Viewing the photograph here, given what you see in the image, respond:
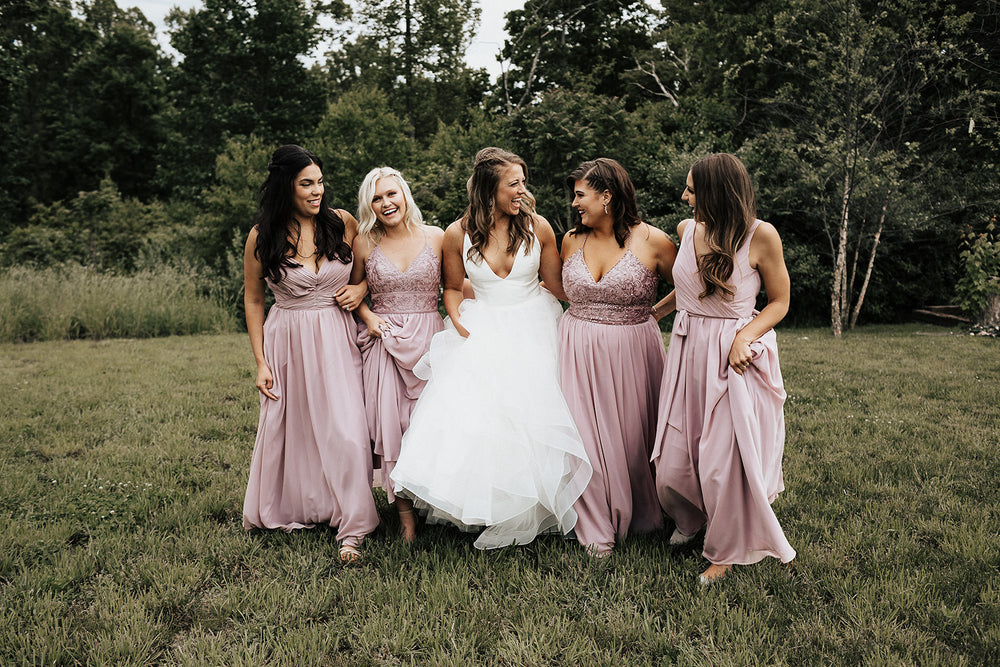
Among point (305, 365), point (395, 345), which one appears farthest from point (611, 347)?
point (305, 365)

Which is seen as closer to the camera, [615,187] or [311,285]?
[615,187]

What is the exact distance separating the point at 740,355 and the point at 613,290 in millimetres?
842

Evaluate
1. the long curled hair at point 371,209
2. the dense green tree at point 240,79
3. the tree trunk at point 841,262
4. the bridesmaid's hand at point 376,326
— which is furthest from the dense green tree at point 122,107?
the bridesmaid's hand at point 376,326

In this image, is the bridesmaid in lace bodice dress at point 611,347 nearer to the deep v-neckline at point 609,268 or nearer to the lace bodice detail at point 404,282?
the deep v-neckline at point 609,268

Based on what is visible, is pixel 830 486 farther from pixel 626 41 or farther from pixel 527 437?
pixel 626 41

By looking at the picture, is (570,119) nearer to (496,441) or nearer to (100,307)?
(100,307)

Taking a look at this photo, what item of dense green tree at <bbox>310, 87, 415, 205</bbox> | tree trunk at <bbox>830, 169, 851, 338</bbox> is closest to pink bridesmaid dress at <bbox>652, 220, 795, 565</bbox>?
tree trunk at <bbox>830, 169, 851, 338</bbox>

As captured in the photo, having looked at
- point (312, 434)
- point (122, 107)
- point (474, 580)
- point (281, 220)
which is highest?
point (122, 107)

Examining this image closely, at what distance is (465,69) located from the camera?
Answer: 27266mm

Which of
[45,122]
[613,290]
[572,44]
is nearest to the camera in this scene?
[613,290]

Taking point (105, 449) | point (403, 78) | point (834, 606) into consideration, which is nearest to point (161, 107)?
point (403, 78)

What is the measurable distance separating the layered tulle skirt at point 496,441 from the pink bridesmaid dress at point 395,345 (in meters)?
0.15

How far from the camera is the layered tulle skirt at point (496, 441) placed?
352cm

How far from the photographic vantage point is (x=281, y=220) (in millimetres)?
3973
